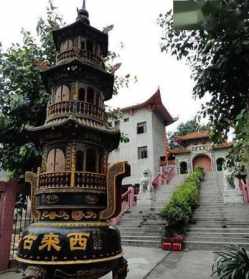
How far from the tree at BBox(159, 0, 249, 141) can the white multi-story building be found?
18.5 metres

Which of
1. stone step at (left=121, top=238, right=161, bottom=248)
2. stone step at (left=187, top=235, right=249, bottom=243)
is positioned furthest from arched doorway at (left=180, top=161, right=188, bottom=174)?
stone step at (left=121, top=238, right=161, bottom=248)

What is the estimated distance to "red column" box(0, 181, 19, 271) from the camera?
714cm

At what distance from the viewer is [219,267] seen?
6.05 m

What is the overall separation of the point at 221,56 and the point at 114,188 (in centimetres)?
366

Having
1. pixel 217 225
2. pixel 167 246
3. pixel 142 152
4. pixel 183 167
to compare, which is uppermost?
pixel 142 152

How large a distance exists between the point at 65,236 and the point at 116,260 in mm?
1170

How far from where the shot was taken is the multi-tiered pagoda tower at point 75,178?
178 inches

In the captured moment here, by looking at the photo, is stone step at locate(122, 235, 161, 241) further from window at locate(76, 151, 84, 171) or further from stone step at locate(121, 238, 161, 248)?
window at locate(76, 151, 84, 171)

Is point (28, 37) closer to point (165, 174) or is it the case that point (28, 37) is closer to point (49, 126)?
point (49, 126)

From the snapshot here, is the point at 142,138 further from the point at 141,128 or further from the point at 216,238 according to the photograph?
the point at 216,238

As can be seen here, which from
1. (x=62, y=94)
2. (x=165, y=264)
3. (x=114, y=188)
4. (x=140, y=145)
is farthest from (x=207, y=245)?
(x=140, y=145)

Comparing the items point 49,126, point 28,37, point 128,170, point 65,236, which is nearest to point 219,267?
point 128,170

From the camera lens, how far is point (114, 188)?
5.12 meters

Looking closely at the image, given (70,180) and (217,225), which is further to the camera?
(217,225)
